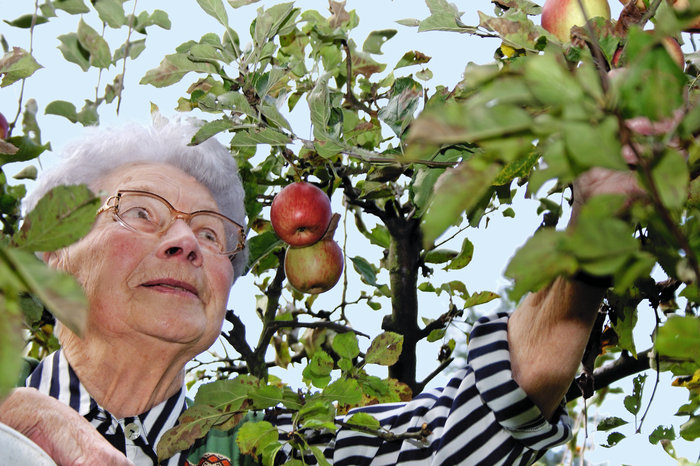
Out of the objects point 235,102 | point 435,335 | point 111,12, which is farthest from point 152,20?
point 435,335

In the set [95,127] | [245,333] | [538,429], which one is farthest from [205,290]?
[538,429]

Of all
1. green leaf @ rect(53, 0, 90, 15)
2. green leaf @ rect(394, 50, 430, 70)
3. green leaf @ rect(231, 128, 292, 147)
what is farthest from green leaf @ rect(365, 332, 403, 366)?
green leaf @ rect(53, 0, 90, 15)

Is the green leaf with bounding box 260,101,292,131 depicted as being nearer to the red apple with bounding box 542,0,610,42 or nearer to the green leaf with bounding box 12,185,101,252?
the red apple with bounding box 542,0,610,42

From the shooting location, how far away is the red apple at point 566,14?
1436 millimetres

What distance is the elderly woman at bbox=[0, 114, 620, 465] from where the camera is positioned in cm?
131

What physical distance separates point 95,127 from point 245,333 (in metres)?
0.78

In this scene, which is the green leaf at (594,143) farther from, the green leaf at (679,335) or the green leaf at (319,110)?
the green leaf at (319,110)

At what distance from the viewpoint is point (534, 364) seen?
141 cm

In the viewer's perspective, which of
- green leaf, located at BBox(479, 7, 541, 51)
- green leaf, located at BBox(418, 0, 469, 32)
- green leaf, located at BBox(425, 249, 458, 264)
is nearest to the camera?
green leaf, located at BBox(479, 7, 541, 51)

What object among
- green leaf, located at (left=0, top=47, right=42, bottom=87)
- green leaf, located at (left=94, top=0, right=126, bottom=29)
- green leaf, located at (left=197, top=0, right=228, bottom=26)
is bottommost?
green leaf, located at (left=0, top=47, right=42, bottom=87)


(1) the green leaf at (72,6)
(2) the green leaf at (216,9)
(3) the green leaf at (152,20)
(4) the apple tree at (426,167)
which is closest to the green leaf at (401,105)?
(4) the apple tree at (426,167)

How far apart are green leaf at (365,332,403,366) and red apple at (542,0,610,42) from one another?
699 mm

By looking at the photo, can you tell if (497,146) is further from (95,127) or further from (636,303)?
(95,127)

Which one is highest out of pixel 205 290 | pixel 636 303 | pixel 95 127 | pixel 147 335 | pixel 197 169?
pixel 95 127
